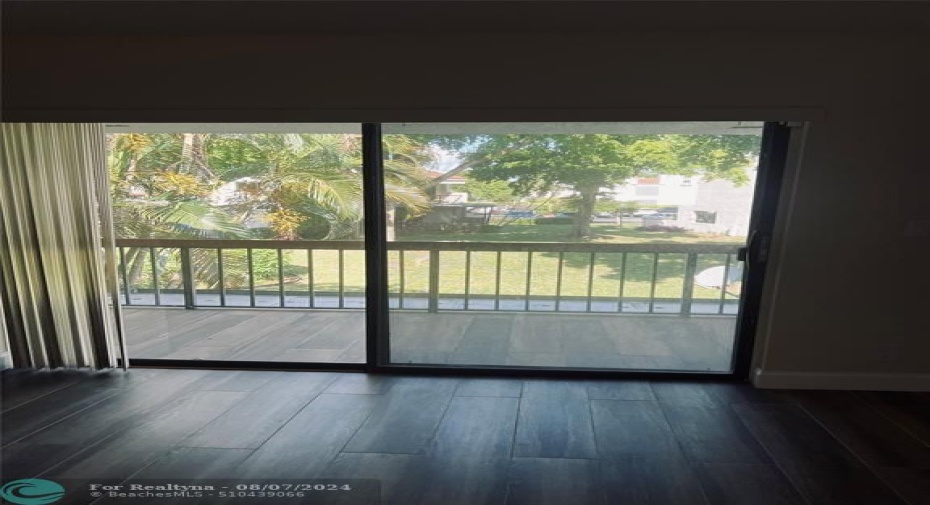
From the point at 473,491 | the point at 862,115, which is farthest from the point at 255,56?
the point at 862,115

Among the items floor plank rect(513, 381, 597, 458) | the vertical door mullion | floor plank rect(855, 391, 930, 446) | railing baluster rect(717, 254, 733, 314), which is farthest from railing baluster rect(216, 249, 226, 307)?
floor plank rect(855, 391, 930, 446)

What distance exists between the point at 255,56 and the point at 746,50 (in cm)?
264

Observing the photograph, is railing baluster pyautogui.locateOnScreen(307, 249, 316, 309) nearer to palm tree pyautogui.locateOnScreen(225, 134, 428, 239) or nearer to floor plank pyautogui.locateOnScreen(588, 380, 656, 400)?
palm tree pyautogui.locateOnScreen(225, 134, 428, 239)

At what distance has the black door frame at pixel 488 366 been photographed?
254 cm

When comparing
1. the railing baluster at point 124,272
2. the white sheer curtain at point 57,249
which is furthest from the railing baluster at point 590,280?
the railing baluster at point 124,272

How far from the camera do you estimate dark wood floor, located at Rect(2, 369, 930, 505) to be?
1.83 meters

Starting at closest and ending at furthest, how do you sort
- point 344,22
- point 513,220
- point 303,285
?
point 344,22, point 513,220, point 303,285

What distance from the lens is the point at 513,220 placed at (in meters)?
2.76

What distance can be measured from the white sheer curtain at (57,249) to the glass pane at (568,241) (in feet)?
6.02

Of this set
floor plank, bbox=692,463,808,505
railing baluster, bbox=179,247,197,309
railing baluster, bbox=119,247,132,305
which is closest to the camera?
floor plank, bbox=692,463,808,505

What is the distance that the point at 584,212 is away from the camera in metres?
2.72

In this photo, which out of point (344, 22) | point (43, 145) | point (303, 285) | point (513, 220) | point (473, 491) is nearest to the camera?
point (473, 491)

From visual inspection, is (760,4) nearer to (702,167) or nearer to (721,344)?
(702,167)

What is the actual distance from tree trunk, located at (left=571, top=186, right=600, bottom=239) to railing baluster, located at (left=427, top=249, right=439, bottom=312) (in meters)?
0.91
